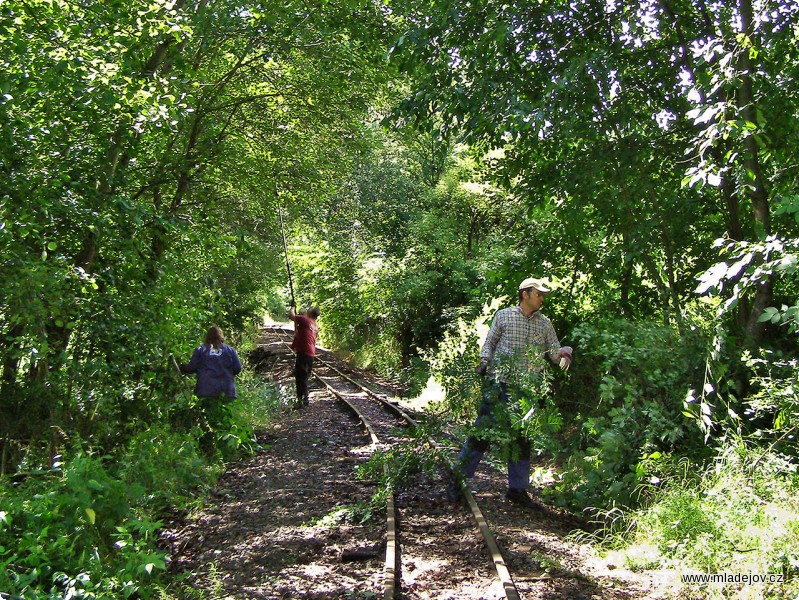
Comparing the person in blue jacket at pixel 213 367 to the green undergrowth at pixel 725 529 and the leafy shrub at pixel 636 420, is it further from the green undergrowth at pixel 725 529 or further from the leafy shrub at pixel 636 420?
the green undergrowth at pixel 725 529

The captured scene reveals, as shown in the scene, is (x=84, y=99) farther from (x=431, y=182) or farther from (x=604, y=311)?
(x=431, y=182)

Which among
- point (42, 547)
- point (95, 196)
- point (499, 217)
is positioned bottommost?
point (42, 547)

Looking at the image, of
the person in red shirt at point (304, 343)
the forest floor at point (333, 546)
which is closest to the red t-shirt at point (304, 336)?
the person in red shirt at point (304, 343)

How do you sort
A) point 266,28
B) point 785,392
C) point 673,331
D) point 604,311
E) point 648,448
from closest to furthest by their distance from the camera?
point 785,392
point 648,448
point 673,331
point 604,311
point 266,28

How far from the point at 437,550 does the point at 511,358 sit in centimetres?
207

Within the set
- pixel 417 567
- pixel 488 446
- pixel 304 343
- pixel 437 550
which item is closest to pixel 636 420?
pixel 488 446

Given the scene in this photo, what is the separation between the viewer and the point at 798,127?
6.77 m

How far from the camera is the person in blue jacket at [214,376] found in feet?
33.5

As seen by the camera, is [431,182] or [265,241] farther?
[431,182]

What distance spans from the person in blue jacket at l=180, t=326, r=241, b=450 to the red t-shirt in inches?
184

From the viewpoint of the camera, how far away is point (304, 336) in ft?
49.8

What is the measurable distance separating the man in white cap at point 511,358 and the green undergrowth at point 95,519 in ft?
10.3

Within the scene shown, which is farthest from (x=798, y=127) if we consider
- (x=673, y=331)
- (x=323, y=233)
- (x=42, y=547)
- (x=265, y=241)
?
(x=323, y=233)

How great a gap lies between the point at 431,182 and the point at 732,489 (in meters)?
19.9
